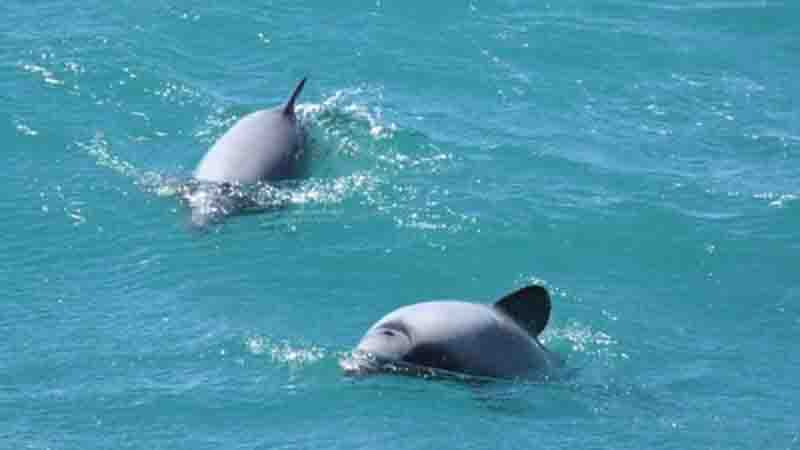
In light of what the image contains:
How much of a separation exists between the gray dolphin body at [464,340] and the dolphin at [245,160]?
14.5ft

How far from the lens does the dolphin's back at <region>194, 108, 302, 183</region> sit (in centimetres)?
2083

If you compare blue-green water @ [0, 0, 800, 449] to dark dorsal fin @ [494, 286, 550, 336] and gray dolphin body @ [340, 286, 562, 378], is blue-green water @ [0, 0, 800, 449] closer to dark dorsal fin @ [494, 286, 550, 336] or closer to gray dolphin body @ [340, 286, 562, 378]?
gray dolphin body @ [340, 286, 562, 378]

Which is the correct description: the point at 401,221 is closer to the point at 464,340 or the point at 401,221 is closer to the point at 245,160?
the point at 245,160

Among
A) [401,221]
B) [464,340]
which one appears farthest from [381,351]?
[401,221]

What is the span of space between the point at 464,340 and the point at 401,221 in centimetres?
453

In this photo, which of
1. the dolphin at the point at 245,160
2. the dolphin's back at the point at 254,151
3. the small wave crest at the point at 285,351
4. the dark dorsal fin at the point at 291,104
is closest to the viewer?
the small wave crest at the point at 285,351

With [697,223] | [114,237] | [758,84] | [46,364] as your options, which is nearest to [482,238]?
[697,223]

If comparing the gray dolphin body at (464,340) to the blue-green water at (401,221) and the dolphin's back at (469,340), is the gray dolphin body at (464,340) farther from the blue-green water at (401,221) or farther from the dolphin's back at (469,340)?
the blue-green water at (401,221)

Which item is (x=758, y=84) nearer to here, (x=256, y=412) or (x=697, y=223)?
(x=697, y=223)

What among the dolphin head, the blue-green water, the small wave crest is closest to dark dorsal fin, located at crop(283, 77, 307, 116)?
the blue-green water

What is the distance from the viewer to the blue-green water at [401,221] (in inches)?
635

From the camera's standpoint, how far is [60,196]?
2086 cm

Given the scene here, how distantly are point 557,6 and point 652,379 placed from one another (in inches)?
495

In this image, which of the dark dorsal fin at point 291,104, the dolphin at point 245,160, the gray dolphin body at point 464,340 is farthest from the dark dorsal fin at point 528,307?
the dark dorsal fin at point 291,104
